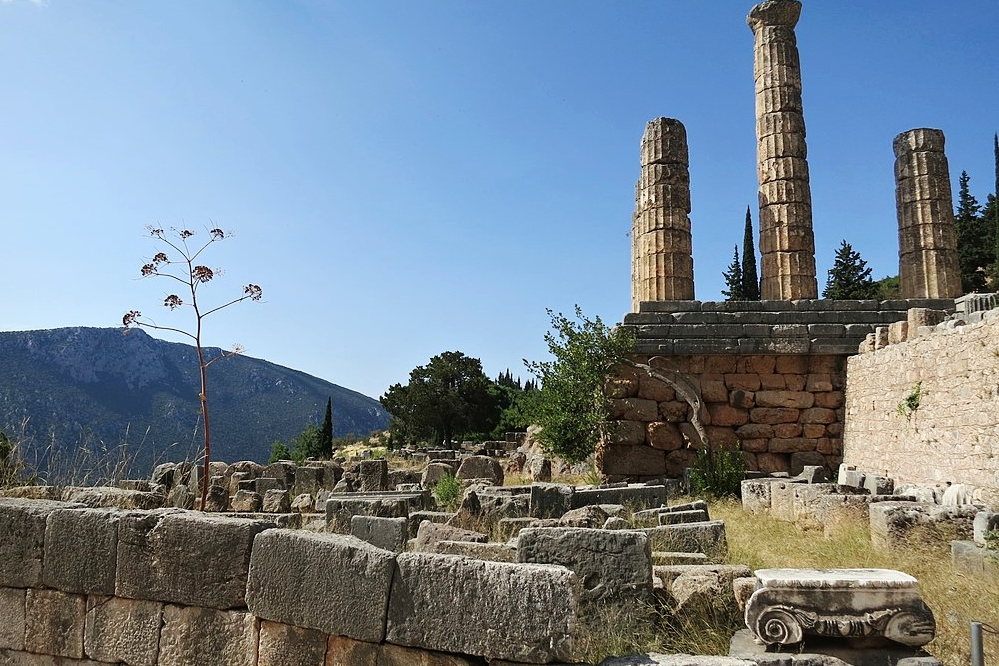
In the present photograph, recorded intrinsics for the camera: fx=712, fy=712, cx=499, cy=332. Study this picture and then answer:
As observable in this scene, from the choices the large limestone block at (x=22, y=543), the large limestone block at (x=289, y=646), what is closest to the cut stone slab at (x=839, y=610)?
the large limestone block at (x=289, y=646)

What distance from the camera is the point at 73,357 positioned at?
81.1m

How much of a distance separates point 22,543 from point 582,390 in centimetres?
968

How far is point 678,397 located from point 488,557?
8322 millimetres

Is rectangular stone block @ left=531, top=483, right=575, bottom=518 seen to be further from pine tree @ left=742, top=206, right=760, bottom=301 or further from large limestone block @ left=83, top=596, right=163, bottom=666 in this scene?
pine tree @ left=742, top=206, right=760, bottom=301

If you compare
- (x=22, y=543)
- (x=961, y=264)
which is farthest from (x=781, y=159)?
(x=961, y=264)

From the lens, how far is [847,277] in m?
38.6

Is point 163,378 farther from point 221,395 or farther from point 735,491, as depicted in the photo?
point 735,491

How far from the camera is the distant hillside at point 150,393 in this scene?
230 ft

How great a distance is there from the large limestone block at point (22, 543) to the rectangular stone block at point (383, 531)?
314cm

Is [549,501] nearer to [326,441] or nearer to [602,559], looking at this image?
[602,559]

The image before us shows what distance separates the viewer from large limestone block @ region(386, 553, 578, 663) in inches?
135

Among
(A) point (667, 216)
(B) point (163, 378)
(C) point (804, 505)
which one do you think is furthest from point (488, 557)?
(B) point (163, 378)

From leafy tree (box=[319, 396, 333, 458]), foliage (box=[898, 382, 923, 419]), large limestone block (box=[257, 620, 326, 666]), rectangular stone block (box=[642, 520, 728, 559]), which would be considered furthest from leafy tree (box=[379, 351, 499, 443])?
large limestone block (box=[257, 620, 326, 666])

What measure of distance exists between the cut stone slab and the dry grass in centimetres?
40
